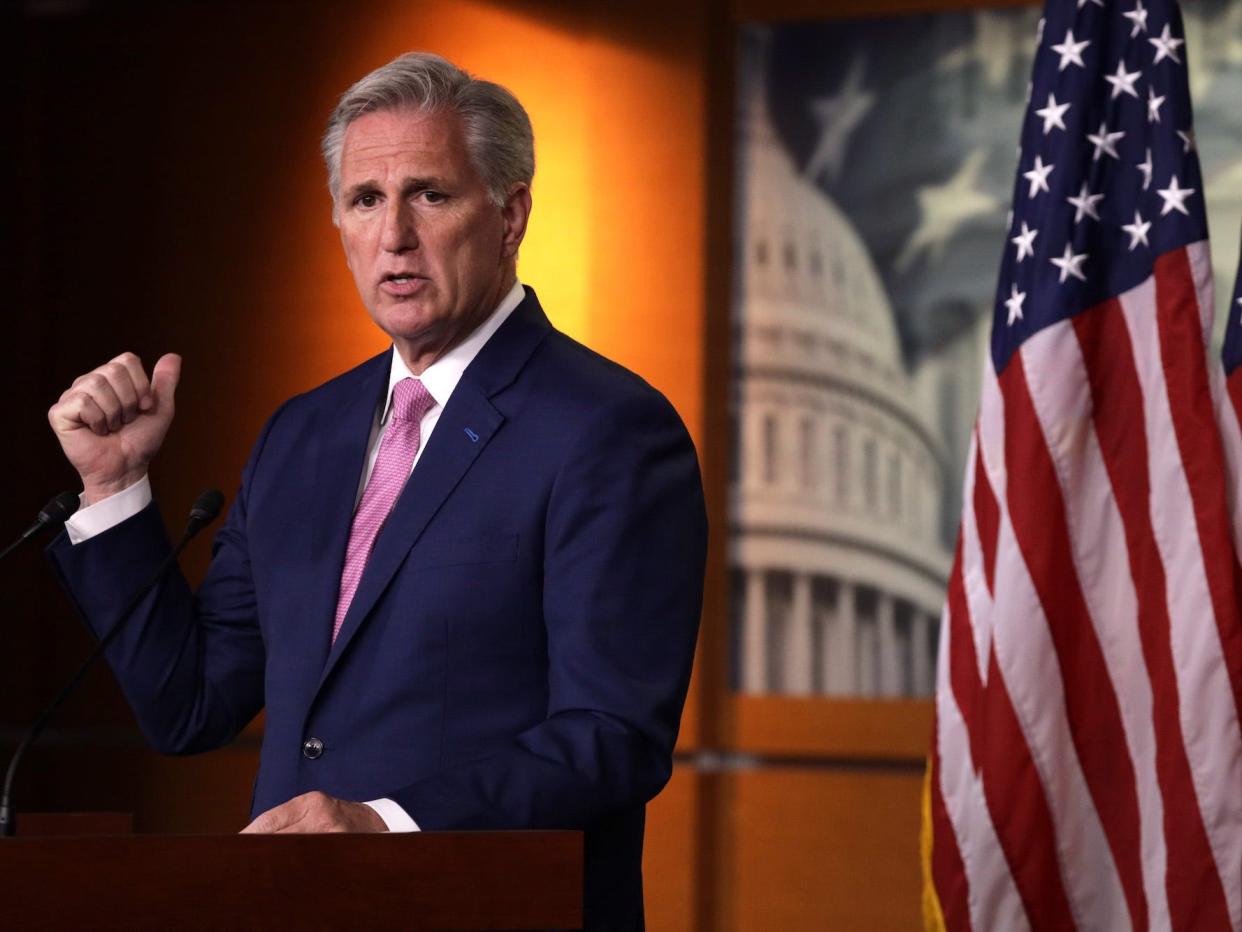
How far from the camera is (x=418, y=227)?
2004 millimetres

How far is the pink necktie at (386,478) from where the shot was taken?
75.8 inches

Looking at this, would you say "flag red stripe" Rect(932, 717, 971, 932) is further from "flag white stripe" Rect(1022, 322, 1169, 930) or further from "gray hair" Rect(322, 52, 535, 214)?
"gray hair" Rect(322, 52, 535, 214)

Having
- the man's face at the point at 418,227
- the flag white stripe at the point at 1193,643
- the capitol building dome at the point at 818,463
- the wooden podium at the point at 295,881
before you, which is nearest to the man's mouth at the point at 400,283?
the man's face at the point at 418,227

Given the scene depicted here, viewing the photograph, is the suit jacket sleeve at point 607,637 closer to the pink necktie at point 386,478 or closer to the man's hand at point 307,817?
the man's hand at point 307,817

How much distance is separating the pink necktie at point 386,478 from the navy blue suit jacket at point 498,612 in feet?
0.05

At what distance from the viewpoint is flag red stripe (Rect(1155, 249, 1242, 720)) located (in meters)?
2.76

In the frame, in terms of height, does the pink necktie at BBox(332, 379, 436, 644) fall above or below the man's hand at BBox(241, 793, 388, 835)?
above

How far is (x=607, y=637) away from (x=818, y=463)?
2.01 meters

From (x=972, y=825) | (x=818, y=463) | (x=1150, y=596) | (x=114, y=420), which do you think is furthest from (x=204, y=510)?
(x=818, y=463)

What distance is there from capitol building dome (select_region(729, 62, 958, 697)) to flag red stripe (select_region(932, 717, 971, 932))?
2.43 feet

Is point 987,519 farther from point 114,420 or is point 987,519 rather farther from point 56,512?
point 56,512

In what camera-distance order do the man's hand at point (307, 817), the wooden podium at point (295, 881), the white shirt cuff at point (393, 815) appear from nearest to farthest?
the wooden podium at point (295, 881), the man's hand at point (307, 817), the white shirt cuff at point (393, 815)

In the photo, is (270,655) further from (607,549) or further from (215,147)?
(215,147)

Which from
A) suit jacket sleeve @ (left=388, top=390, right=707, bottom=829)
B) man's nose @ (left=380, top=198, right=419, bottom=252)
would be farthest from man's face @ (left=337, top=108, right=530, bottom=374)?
suit jacket sleeve @ (left=388, top=390, right=707, bottom=829)
